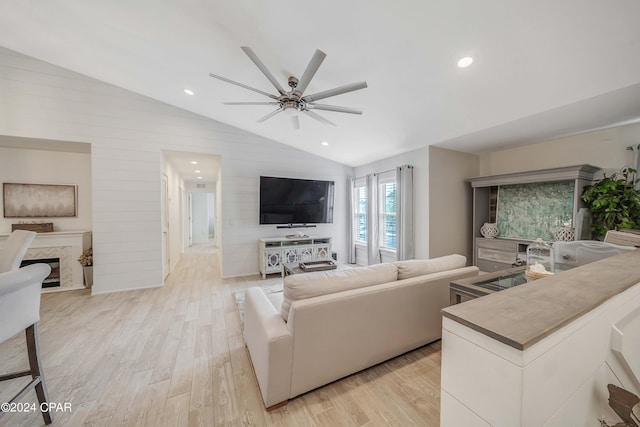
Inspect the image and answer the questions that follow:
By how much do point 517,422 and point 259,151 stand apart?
480 cm

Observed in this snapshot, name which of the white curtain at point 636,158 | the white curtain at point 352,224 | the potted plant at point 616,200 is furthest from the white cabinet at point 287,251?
the white curtain at point 636,158

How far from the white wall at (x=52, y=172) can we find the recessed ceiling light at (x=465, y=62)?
19.2ft

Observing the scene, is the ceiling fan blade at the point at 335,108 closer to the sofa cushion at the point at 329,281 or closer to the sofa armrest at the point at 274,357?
the sofa cushion at the point at 329,281


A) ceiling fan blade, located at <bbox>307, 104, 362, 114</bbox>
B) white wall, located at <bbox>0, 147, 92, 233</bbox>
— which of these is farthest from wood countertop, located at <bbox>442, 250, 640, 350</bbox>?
white wall, located at <bbox>0, 147, 92, 233</bbox>

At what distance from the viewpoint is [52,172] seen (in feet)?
12.6

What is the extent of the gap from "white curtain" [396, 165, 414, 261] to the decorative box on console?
5.93 m

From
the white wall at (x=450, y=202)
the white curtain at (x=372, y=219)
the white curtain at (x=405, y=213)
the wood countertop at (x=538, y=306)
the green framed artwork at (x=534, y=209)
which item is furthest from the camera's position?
the white curtain at (x=372, y=219)

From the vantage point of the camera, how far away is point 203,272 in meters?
4.79

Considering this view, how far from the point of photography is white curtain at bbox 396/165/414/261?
399 centimetres

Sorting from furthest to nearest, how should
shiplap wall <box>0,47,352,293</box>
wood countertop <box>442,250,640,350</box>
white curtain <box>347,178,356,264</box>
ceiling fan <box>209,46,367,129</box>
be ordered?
white curtain <box>347,178,356,264</box>
shiplap wall <box>0,47,352,293</box>
ceiling fan <box>209,46,367,129</box>
wood countertop <box>442,250,640,350</box>

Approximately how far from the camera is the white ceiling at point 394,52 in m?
1.76

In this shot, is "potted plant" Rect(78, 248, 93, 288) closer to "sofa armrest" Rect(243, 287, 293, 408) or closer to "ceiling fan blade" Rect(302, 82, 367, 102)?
"sofa armrest" Rect(243, 287, 293, 408)

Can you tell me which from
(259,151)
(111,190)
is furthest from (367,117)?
(111,190)

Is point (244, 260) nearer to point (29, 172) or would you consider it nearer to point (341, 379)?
point (341, 379)
